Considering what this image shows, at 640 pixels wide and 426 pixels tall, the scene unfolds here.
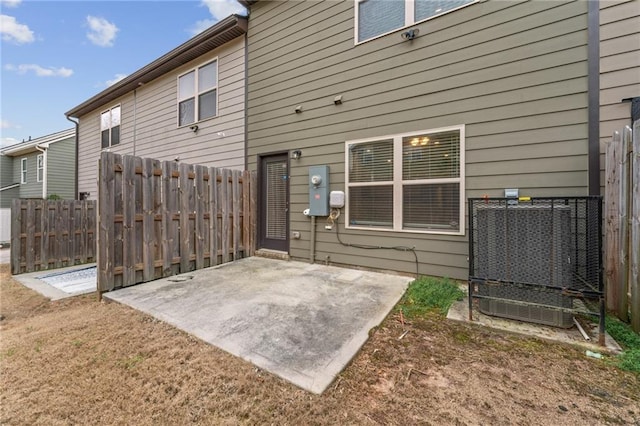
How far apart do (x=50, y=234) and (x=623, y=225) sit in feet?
32.0

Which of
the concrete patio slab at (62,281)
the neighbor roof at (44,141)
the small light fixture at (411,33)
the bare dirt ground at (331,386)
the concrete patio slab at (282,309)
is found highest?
the neighbor roof at (44,141)

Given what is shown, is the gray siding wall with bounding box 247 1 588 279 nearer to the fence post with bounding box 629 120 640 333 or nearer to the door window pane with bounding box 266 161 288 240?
the door window pane with bounding box 266 161 288 240

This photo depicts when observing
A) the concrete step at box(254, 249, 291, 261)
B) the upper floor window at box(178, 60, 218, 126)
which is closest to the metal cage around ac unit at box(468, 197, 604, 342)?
the concrete step at box(254, 249, 291, 261)

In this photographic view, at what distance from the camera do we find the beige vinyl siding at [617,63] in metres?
2.76

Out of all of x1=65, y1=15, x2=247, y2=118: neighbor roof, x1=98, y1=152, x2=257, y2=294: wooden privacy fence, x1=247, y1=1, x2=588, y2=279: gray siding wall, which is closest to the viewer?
x1=247, y1=1, x2=588, y2=279: gray siding wall

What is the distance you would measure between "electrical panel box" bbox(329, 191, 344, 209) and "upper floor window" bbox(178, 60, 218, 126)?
4.19 m

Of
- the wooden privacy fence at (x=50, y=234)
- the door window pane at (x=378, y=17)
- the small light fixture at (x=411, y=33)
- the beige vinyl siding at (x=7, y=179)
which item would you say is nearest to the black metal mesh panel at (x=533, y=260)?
the small light fixture at (x=411, y=33)

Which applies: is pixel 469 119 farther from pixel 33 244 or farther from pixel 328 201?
pixel 33 244

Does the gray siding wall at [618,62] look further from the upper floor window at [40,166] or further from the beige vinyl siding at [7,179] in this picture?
the beige vinyl siding at [7,179]

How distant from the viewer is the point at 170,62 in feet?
24.2

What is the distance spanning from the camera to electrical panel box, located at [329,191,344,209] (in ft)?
15.4

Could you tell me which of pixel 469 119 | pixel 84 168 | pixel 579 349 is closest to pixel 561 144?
pixel 469 119

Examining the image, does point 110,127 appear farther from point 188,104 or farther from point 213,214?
point 213,214

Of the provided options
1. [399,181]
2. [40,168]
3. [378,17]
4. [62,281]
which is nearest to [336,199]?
[399,181]
